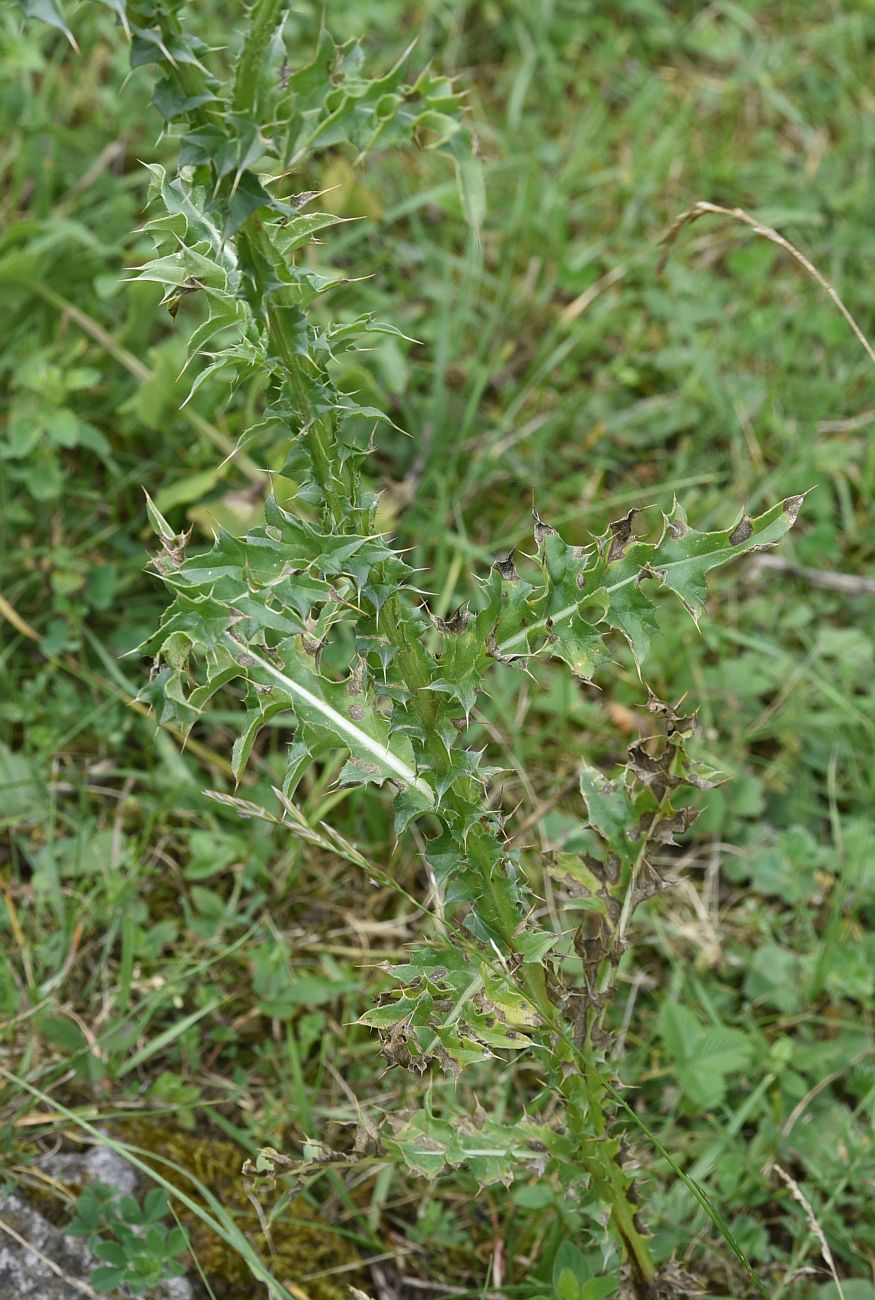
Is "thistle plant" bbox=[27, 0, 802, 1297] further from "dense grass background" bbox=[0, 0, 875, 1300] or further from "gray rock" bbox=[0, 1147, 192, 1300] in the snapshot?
"gray rock" bbox=[0, 1147, 192, 1300]

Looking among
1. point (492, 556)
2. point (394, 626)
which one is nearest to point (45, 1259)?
point (394, 626)

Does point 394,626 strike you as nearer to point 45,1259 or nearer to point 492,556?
point 45,1259

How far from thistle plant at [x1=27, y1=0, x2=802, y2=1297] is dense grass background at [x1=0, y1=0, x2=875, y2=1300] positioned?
0.16m

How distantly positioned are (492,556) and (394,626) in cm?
159

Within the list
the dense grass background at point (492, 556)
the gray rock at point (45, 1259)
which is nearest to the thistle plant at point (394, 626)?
the dense grass background at point (492, 556)

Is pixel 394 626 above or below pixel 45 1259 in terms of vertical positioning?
above

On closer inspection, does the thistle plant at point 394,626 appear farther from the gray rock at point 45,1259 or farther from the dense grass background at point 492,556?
the gray rock at point 45,1259

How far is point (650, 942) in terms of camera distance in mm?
2652

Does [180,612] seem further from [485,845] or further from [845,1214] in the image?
[845,1214]

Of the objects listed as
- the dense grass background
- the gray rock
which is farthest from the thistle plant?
the gray rock

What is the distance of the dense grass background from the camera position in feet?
7.98

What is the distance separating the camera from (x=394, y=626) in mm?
1730

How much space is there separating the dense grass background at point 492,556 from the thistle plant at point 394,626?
157 millimetres

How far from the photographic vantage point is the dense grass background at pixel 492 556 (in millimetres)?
2434
